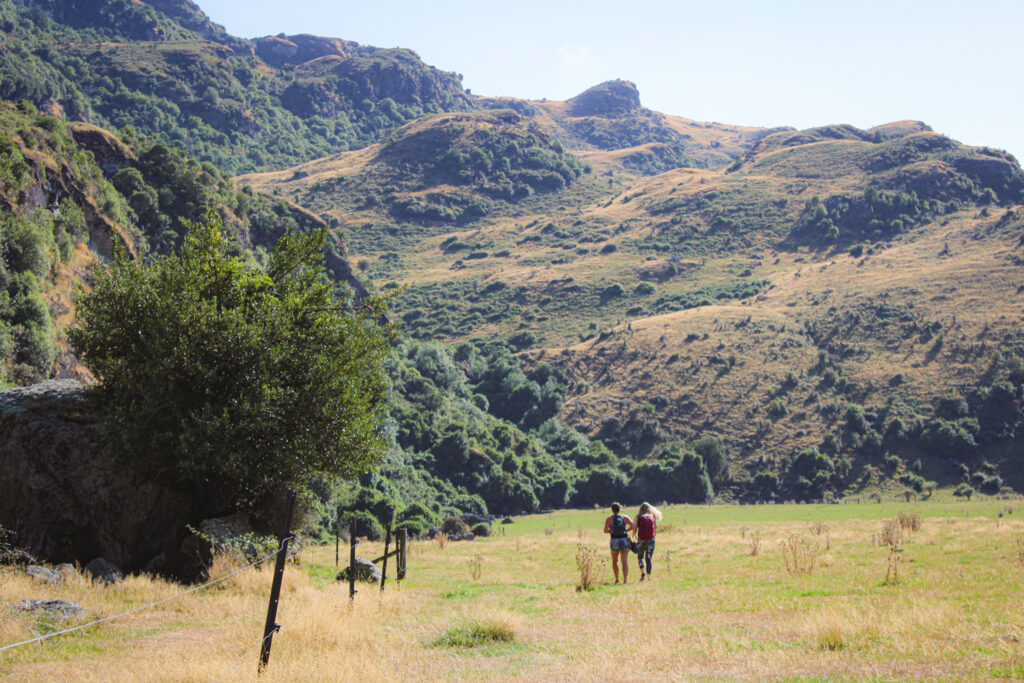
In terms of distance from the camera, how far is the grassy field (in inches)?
309

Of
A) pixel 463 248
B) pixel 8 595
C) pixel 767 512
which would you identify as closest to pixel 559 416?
pixel 767 512

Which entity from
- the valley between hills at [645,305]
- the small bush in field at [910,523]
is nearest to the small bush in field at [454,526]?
the valley between hills at [645,305]

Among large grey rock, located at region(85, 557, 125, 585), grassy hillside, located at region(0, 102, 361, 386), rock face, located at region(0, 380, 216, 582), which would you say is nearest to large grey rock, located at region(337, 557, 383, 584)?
rock face, located at region(0, 380, 216, 582)

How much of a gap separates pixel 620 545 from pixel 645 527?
1392 millimetres

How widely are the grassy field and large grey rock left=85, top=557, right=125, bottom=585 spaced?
1.72 feet

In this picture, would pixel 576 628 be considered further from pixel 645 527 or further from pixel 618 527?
pixel 645 527

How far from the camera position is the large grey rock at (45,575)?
12.2 metres

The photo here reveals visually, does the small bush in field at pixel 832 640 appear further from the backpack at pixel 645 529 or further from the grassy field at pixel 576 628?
the backpack at pixel 645 529

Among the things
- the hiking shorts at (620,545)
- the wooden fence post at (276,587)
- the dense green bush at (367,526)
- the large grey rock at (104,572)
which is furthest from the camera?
the dense green bush at (367,526)

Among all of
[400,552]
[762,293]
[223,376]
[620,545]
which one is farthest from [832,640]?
[762,293]

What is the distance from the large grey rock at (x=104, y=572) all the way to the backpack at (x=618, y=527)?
10.6 meters

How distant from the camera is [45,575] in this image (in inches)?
490

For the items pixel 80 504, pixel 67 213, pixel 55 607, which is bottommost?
pixel 55 607

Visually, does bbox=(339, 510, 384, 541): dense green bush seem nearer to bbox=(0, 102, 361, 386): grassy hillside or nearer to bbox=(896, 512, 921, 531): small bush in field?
bbox=(0, 102, 361, 386): grassy hillside
